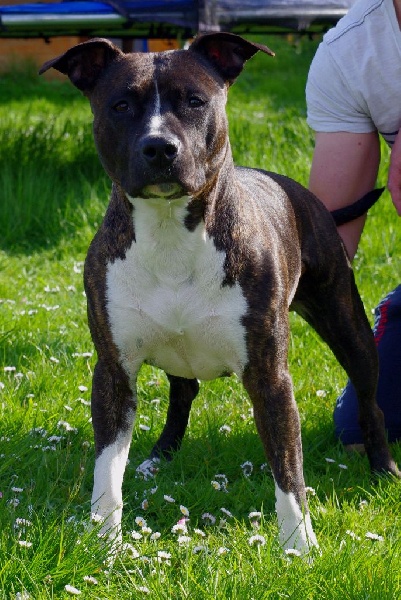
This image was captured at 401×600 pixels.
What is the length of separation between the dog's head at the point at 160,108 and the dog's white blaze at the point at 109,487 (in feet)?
2.66

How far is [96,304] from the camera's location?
3.04 meters

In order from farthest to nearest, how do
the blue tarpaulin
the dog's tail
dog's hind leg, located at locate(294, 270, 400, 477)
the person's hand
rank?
the blue tarpaulin, the dog's tail, the person's hand, dog's hind leg, located at locate(294, 270, 400, 477)

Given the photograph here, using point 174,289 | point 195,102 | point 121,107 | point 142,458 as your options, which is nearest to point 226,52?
point 195,102

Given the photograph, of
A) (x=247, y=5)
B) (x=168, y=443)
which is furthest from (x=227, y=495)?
(x=247, y=5)

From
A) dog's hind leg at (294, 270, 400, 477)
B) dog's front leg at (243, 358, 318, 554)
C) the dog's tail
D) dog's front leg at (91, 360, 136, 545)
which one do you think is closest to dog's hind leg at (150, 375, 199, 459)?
dog's hind leg at (294, 270, 400, 477)

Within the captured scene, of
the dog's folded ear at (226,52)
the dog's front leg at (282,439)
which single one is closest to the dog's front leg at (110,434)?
the dog's front leg at (282,439)

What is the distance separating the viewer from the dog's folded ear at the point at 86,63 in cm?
305

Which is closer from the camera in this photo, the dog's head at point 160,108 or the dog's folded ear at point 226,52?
the dog's head at point 160,108

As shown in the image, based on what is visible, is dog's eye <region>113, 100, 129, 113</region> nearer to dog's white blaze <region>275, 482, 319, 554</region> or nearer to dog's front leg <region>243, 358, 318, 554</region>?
dog's front leg <region>243, 358, 318, 554</region>

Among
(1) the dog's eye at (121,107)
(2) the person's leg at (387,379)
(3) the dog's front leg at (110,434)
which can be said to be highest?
(1) the dog's eye at (121,107)

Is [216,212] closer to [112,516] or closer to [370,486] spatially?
[112,516]

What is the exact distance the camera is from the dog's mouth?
2730 millimetres

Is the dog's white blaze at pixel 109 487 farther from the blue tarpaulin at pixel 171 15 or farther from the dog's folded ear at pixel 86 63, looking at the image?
the blue tarpaulin at pixel 171 15

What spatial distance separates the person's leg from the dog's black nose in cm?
166
